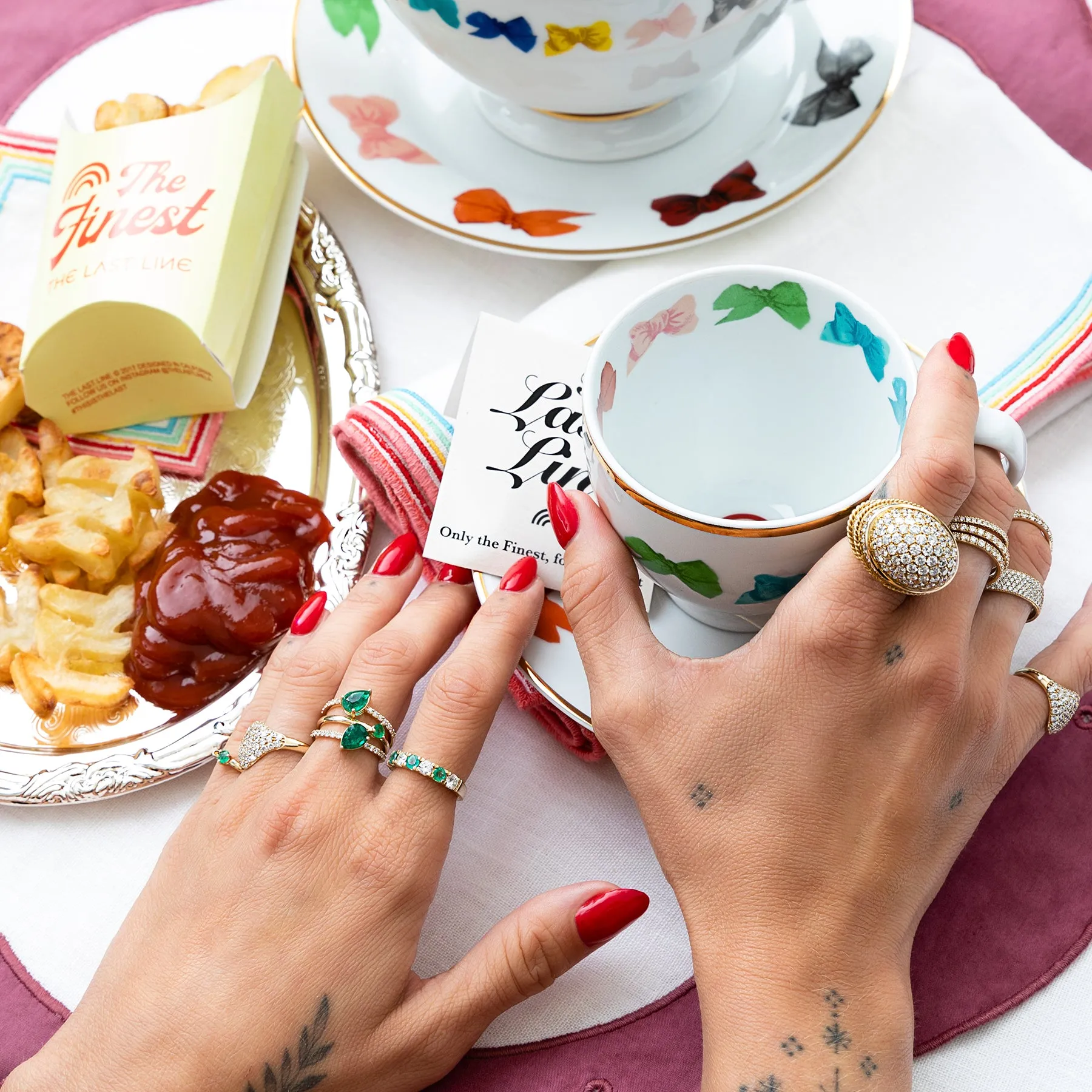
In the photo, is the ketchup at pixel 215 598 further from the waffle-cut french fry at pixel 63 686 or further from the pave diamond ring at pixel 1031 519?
the pave diamond ring at pixel 1031 519

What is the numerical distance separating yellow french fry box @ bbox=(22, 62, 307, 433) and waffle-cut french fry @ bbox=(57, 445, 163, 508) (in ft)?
0.18

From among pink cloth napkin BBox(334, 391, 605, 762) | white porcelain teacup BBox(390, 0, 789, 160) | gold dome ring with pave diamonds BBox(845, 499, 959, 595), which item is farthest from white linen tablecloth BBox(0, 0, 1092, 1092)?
gold dome ring with pave diamonds BBox(845, 499, 959, 595)

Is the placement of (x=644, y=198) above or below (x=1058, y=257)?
below

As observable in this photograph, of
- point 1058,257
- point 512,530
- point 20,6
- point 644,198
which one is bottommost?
point 20,6

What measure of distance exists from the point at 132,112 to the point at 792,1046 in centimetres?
81

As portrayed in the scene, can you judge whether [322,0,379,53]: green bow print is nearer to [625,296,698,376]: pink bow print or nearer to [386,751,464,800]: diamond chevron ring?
[625,296,698,376]: pink bow print

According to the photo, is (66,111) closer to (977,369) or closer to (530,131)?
(530,131)

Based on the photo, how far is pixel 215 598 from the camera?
715mm

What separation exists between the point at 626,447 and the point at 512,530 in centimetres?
9

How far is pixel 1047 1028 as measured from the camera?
62 centimetres

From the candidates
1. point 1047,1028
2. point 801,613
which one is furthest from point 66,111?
point 1047,1028

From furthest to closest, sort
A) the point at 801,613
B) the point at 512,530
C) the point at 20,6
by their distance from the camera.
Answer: the point at 20,6
the point at 512,530
the point at 801,613

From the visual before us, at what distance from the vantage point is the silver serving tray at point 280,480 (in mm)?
718

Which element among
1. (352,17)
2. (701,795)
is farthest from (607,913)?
(352,17)
